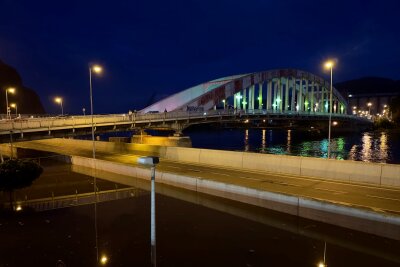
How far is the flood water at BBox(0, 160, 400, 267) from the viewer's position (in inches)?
485

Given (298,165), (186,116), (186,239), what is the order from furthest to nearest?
(186,116) → (298,165) → (186,239)

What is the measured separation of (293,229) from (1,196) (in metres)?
19.2

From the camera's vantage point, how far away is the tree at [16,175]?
25.0 metres

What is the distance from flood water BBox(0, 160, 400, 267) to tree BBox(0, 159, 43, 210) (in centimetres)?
758

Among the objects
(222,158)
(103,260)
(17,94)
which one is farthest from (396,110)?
(103,260)

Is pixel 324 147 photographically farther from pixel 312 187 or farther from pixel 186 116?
pixel 312 187

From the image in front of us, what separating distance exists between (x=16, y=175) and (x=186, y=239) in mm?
17438

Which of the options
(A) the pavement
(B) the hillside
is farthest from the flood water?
(B) the hillside

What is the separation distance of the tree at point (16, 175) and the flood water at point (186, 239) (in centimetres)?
758

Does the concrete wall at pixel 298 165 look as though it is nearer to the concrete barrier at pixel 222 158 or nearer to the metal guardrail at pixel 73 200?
the concrete barrier at pixel 222 158

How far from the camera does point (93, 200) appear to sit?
20984mm

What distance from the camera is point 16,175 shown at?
2544 centimetres

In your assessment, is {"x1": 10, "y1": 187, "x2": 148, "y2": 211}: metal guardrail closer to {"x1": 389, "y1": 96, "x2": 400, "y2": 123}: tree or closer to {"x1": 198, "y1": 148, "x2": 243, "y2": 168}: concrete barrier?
{"x1": 198, "y1": 148, "x2": 243, "y2": 168}: concrete barrier

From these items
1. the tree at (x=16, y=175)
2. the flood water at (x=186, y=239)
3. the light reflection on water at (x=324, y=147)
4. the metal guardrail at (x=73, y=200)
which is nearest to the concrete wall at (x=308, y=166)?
the flood water at (x=186, y=239)
